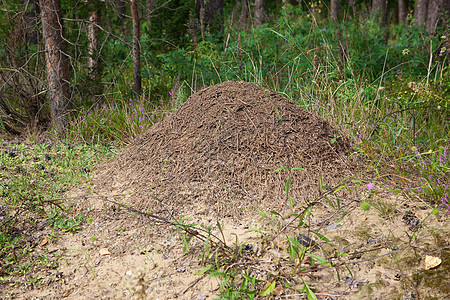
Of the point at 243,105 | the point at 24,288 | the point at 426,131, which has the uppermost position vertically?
the point at 243,105

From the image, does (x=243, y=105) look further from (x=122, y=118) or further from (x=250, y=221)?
(x=122, y=118)

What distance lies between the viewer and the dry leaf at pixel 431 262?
87.4 inches

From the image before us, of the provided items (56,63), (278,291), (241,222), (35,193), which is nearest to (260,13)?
(56,63)

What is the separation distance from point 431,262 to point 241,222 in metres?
1.28

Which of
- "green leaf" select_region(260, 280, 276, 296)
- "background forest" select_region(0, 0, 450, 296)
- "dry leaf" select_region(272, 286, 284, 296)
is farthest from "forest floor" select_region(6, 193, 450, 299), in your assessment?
"background forest" select_region(0, 0, 450, 296)

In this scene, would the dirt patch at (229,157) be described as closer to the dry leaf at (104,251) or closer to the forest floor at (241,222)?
the forest floor at (241,222)

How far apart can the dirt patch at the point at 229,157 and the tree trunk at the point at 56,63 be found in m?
1.65

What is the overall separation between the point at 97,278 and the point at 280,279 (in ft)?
3.92

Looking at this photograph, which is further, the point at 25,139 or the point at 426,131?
the point at 25,139

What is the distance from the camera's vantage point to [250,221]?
2861mm

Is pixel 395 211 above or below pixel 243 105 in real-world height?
below

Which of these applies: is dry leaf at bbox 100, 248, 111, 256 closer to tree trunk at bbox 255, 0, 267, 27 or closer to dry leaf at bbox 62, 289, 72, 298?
dry leaf at bbox 62, 289, 72, 298

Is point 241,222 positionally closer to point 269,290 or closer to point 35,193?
point 269,290

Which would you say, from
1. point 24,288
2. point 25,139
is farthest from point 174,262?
point 25,139
